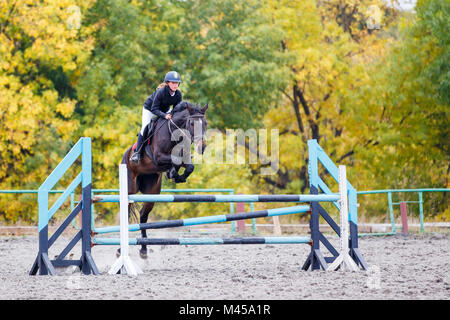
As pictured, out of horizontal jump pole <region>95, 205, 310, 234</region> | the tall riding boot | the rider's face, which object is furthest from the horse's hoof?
the rider's face

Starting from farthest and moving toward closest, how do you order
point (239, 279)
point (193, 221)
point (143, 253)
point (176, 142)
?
point (143, 253)
point (176, 142)
point (193, 221)
point (239, 279)

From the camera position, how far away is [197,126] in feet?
24.1

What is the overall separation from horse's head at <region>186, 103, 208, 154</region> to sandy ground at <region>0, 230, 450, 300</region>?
1361 millimetres

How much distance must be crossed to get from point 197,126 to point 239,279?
2.07m

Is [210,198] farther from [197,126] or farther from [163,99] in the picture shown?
[163,99]

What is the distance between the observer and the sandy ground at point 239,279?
493 centimetres

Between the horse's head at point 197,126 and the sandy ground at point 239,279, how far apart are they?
1361 millimetres

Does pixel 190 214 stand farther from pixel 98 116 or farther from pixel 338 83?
pixel 338 83

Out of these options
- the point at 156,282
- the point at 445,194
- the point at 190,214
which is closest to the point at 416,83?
the point at 445,194

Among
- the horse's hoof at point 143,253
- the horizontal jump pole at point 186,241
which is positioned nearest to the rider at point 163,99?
the horse's hoof at point 143,253

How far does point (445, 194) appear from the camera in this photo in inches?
723

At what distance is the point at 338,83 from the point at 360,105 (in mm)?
1258

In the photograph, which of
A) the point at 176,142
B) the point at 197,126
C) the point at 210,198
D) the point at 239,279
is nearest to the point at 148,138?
the point at 176,142

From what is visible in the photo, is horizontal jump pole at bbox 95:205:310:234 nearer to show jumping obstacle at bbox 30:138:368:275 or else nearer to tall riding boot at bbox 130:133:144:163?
show jumping obstacle at bbox 30:138:368:275
